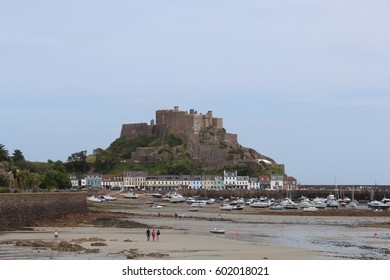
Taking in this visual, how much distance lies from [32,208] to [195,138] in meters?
98.2

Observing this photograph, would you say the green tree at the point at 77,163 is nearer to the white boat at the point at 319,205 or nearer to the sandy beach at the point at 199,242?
the white boat at the point at 319,205

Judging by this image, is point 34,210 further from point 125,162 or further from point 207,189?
point 125,162

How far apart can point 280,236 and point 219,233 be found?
3451 mm

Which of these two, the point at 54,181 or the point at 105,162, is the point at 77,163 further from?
the point at 54,181

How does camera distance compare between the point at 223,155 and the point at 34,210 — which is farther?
the point at 223,155

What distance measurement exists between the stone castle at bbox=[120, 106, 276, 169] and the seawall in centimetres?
8892

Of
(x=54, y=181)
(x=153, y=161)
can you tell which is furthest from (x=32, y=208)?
(x=153, y=161)

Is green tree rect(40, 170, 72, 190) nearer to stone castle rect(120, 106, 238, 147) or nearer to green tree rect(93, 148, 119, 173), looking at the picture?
stone castle rect(120, 106, 238, 147)

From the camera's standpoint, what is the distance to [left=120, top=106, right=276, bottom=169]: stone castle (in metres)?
147

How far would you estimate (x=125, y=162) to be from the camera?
492ft

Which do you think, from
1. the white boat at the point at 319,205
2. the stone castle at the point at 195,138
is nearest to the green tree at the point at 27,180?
the white boat at the point at 319,205

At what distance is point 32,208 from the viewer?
160 ft

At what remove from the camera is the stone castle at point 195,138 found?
14675cm
